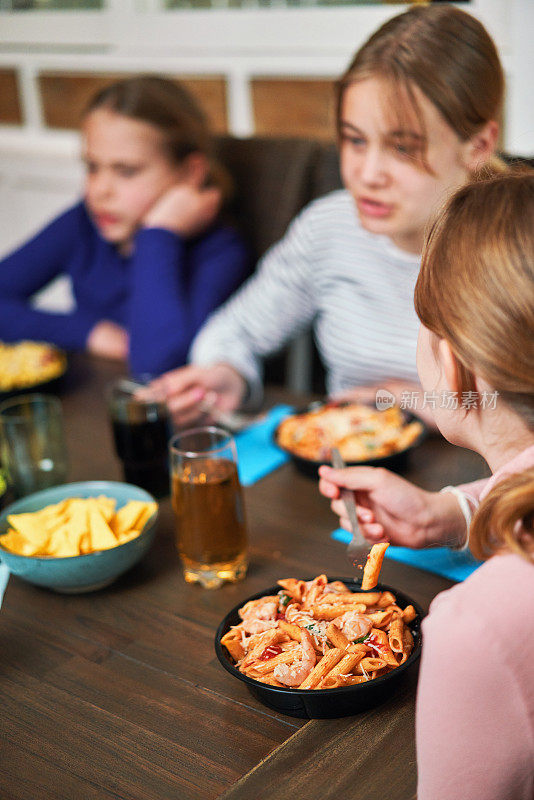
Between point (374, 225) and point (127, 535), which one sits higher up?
point (374, 225)

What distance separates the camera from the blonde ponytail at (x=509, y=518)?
0.61 metres

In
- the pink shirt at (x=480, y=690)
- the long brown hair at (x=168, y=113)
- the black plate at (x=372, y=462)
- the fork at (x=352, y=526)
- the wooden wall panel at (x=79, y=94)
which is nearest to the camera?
the pink shirt at (x=480, y=690)

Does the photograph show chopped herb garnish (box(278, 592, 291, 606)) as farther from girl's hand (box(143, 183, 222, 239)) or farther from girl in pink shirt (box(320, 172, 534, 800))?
girl's hand (box(143, 183, 222, 239))

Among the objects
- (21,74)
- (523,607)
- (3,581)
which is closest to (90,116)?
(3,581)

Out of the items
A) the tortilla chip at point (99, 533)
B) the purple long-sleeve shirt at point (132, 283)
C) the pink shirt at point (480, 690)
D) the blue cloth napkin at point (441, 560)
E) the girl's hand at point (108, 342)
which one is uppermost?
the pink shirt at point (480, 690)

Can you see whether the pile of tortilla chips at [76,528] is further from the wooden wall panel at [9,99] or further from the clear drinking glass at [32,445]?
the wooden wall panel at [9,99]

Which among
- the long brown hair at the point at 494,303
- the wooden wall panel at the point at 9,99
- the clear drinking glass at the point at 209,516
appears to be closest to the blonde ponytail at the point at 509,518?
the long brown hair at the point at 494,303

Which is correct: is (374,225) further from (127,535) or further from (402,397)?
(127,535)

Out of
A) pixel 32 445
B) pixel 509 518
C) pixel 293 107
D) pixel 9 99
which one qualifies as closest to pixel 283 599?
pixel 509 518

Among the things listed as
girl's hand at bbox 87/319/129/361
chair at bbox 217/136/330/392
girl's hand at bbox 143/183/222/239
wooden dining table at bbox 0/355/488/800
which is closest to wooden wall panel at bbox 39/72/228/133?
chair at bbox 217/136/330/392

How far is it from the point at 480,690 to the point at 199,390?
1009 millimetres

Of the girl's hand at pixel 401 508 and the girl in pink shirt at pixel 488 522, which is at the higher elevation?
the girl in pink shirt at pixel 488 522

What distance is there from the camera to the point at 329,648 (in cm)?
78

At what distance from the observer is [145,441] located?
125 cm
